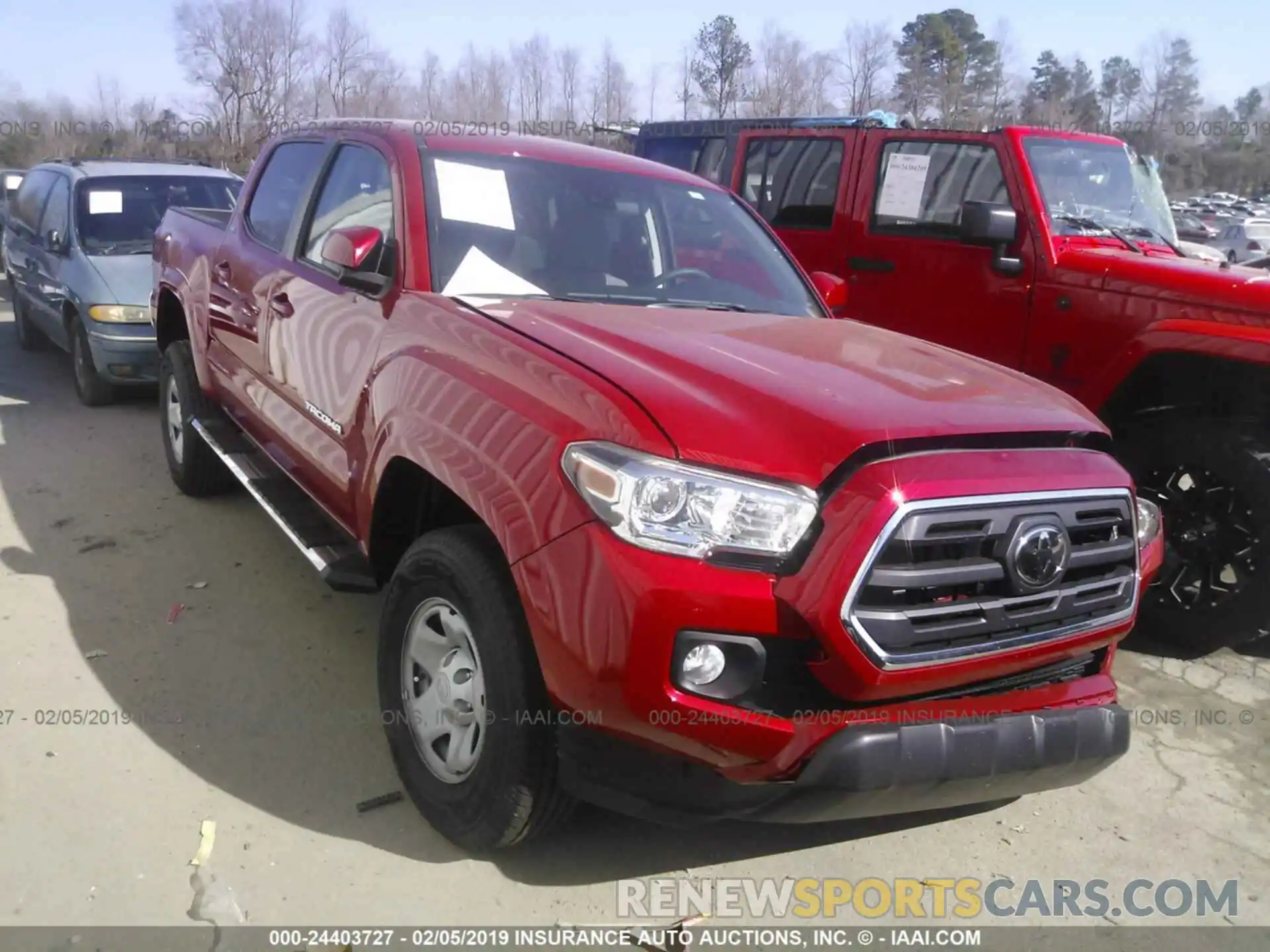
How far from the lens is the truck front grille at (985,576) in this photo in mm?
2256

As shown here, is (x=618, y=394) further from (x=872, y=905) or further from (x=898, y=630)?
(x=872, y=905)

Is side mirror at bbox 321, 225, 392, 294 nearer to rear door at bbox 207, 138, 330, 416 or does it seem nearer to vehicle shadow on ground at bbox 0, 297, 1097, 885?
rear door at bbox 207, 138, 330, 416

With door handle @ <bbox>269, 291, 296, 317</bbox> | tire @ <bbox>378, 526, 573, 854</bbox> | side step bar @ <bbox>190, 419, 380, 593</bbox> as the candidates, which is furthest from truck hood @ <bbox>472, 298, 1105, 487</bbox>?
door handle @ <bbox>269, 291, 296, 317</bbox>

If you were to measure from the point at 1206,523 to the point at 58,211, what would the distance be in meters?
8.11

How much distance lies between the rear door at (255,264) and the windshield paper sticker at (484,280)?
46.0 inches

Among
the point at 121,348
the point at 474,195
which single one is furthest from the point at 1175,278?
the point at 121,348

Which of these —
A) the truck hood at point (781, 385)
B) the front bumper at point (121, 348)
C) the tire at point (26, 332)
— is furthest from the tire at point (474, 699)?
the tire at point (26, 332)

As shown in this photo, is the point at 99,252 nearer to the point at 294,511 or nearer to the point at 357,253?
the point at 294,511

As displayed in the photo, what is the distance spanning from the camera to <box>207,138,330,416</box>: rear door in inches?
169

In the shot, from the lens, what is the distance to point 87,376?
7613 millimetres

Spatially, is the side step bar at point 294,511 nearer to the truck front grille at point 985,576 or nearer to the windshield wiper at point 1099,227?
the truck front grille at point 985,576

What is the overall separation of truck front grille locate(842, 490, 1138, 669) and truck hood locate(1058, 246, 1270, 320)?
6.77ft

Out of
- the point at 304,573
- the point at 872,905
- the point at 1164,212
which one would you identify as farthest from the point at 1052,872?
the point at 1164,212

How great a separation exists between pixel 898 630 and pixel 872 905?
3.22ft
